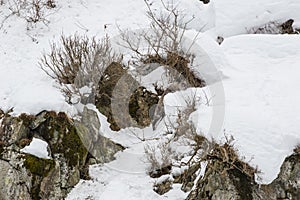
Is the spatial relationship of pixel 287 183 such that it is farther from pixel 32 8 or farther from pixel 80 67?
pixel 32 8

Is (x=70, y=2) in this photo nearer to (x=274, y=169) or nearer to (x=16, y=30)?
(x=16, y=30)

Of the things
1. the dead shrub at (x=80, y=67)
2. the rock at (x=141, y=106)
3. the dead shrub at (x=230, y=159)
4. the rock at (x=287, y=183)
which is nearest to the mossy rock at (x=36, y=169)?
the dead shrub at (x=80, y=67)

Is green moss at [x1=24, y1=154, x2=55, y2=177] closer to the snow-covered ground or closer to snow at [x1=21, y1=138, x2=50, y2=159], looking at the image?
snow at [x1=21, y1=138, x2=50, y2=159]

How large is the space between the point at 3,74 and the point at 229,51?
442 cm

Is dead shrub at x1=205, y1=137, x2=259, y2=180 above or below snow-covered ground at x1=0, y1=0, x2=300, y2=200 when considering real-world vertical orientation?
below

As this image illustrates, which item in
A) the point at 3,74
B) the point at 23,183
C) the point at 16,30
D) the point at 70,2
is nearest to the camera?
the point at 23,183

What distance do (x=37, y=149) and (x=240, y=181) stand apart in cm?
313

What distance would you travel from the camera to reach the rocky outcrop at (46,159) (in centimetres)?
548

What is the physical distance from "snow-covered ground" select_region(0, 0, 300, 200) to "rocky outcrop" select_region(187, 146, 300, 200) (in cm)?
14

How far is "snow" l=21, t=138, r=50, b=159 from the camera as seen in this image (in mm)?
5638

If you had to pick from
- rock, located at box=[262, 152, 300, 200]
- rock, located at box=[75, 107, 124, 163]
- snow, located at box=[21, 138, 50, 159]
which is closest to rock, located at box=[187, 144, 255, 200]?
rock, located at box=[262, 152, 300, 200]

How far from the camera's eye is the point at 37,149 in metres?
5.66

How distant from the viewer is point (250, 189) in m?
4.82

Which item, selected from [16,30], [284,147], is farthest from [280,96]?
[16,30]
